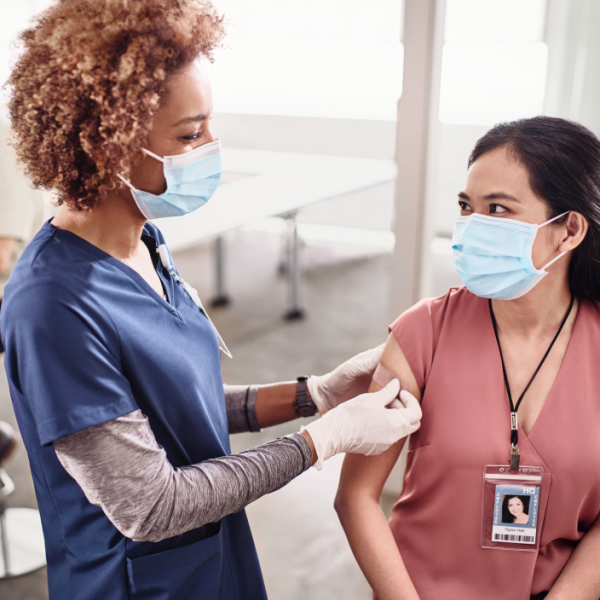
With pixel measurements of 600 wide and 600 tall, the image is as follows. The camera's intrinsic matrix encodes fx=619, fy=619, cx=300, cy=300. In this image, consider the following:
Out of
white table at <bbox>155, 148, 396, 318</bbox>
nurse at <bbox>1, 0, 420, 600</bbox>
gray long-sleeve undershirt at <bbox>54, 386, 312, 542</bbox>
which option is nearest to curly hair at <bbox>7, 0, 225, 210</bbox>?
nurse at <bbox>1, 0, 420, 600</bbox>

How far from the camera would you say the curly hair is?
2.82 ft

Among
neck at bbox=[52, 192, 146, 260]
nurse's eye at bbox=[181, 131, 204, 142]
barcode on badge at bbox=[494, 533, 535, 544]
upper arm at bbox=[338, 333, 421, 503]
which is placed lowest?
barcode on badge at bbox=[494, 533, 535, 544]

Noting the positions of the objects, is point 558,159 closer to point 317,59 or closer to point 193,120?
point 193,120

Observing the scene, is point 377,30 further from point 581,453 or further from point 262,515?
point 581,453

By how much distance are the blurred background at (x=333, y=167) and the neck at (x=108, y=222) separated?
0.08 meters

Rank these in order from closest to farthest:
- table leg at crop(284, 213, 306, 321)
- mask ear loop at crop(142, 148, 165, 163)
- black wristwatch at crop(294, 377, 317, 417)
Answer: mask ear loop at crop(142, 148, 165, 163) → black wristwatch at crop(294, 377, 317, 417) → table leg at crop(284, 213, 306, 321)

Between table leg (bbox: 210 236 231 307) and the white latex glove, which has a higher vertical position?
the white latex glove

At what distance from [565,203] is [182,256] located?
168 inches

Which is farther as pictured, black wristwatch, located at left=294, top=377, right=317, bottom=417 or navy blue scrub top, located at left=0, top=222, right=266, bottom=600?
black wristwatch, located at left=294, top=377, right=317, bottom=417

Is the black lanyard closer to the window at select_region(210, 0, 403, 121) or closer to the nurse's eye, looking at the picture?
the nurse's eye

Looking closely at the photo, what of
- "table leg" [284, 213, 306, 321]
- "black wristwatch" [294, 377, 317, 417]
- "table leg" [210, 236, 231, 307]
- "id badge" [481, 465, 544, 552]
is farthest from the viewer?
"table leg" [210, 236, 231, 307]

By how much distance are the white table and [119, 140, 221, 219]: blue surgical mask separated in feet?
3.81

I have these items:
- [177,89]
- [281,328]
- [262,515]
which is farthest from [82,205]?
[281,328]

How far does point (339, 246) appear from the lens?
5.23 m
